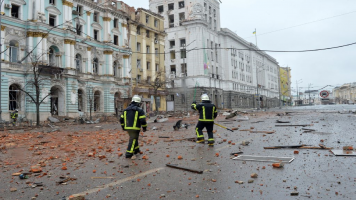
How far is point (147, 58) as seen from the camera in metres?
46.2

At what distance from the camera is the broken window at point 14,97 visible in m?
27.7

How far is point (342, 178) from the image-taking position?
4.71m

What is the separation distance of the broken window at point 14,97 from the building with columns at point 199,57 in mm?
27533

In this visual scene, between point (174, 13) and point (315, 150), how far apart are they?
2273 inches

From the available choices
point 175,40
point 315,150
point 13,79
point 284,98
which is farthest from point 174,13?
point 284,98

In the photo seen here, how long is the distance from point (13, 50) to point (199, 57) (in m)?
36.1

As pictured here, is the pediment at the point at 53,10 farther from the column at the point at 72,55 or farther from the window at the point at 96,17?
the window at the point at 96,17

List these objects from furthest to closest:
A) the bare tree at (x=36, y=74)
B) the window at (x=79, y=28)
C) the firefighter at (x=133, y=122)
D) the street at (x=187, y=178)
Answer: the window at (x=79, y=28), the bare tree at (x=36, y=74), the firefighter at (x=133, y=122), the street at (x=187, y=178)

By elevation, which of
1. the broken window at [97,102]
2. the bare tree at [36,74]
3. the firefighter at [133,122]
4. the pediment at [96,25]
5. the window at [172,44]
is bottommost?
the firefighter at [133,122]

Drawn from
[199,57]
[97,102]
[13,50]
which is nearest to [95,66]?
[97,102]

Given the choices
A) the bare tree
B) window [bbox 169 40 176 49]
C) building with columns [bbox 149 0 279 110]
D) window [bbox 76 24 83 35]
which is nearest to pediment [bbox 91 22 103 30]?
window [bbox 76 24 83 35]

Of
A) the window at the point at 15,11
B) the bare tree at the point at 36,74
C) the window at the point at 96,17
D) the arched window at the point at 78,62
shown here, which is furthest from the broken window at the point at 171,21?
the window at the point at 15,11

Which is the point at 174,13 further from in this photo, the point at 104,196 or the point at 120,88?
the point at 104,196

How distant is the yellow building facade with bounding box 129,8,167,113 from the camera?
43.0m
